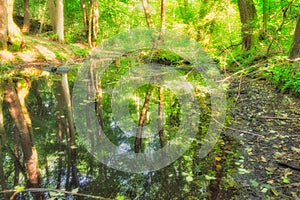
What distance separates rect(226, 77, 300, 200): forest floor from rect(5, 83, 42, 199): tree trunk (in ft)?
7.06

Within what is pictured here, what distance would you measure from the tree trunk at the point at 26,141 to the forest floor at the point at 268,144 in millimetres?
2150

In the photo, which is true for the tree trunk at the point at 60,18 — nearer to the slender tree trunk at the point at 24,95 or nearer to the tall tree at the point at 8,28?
the tall tree at the point at 8,28

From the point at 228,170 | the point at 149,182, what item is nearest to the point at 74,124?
the point at 149,182

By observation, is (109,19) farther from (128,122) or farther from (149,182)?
(149,182)

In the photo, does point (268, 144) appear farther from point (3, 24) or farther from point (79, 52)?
point (79, 52)

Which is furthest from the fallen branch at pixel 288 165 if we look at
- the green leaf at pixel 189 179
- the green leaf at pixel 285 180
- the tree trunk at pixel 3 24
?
the tree trunk at pixel 3 24

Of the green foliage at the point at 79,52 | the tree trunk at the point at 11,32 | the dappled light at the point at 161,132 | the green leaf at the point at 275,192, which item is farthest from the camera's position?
the green foliage at the point at 79,52

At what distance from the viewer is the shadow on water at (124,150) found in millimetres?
2516

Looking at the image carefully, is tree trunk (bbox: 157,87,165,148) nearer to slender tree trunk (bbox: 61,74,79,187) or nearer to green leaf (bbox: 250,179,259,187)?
slender tree trunk (bbox: 61,74,79,187)

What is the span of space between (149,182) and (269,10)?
23.3 feet

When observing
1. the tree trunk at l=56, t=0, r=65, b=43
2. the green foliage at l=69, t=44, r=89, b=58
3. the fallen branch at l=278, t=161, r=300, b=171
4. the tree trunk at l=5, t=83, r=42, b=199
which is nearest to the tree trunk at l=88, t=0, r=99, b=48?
the green foliage at l=69, t=44, r=89, b=58

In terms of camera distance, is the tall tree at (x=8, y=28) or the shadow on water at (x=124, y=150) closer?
the shadow on water at (x=124, y=150)

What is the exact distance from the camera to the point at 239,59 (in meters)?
8.17

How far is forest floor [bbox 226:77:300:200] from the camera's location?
2.44m
